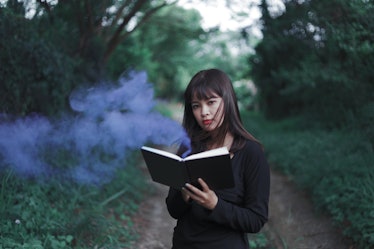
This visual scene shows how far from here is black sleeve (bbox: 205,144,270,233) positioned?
1.79 metres

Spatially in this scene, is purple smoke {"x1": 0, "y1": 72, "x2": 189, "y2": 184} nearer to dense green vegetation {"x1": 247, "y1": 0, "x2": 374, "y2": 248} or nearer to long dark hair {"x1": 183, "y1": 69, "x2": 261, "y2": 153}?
long dark hair {"x1": 183, "y1": 69, "x2": 261, "y2": 153}

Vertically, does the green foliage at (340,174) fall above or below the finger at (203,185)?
below

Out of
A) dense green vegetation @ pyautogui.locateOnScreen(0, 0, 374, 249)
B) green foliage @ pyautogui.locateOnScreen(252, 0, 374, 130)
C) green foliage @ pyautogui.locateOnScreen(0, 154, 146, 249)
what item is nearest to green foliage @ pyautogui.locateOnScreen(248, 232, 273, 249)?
dense green vegetation @ pyautogui.locateOnScreen(0, 0, 374, 249)

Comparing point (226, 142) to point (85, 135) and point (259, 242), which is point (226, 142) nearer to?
point (259, 242)

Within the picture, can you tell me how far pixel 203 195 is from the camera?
1725 millimetres

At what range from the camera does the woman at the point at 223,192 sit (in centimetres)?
181

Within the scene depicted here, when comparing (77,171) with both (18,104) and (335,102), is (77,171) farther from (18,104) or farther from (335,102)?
(335,102)

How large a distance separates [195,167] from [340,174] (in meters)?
3.43

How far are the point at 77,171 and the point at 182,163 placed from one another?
330 cm

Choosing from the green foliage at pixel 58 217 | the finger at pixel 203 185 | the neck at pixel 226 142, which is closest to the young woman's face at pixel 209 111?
the neck at pixel 226 142

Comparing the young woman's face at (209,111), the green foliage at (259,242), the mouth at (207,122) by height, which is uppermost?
the young woman's face at (209,111)

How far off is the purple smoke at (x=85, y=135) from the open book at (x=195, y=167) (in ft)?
3.39

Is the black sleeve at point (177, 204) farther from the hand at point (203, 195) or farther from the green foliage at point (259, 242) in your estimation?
the green foliage at point (259, 242)

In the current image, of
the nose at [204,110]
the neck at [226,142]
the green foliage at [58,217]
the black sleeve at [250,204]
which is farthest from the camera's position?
the green foliage at [58,217]
